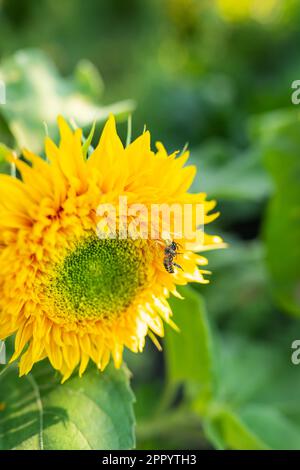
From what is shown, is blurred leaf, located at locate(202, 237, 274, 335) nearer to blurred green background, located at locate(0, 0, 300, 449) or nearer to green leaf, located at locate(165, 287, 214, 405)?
blurred green background, located at locate(0, 0, 300, 449)

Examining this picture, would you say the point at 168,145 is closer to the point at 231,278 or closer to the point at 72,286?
the point at 231,278

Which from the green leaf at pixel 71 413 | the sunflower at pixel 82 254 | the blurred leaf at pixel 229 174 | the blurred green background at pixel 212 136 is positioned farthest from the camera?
the blurred leaf at pixel 229 174

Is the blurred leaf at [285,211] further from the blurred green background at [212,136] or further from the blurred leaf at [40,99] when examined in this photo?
the blurred leaf at [40,99]

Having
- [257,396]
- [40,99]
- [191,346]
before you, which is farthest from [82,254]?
[257,396]

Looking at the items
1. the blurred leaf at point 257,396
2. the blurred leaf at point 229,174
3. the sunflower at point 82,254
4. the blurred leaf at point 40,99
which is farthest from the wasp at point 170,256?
the blurred leaf at point 229,174

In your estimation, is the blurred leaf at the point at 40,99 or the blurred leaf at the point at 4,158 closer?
the blurred leaf at the point at 4,158

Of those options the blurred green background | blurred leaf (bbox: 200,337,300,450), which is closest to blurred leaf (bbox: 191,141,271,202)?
the blurred green background
